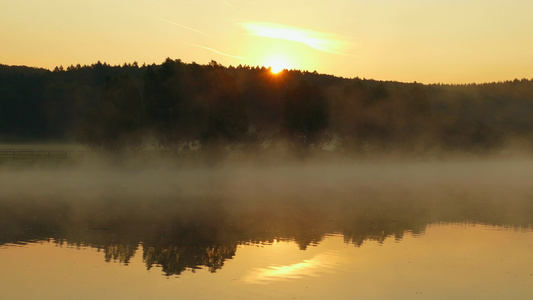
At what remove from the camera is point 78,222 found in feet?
137

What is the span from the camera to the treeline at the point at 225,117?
104750mm

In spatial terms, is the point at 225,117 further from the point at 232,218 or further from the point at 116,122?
the point at 232,218

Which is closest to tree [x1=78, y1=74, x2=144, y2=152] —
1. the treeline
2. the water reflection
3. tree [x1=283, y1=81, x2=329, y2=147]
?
the treeline

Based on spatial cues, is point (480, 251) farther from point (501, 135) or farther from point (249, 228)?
point (501, 135)

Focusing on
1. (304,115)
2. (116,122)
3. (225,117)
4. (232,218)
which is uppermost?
(304,115)

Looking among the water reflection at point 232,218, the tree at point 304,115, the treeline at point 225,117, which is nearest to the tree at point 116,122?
the treeline at point 225,117

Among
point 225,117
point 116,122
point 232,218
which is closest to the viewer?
point 232,218

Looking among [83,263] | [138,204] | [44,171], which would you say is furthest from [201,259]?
[44,171]

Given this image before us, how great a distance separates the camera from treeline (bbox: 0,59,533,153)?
104750 millimetres

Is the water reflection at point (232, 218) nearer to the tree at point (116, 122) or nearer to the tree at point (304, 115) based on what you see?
the tree at point (116, 122)

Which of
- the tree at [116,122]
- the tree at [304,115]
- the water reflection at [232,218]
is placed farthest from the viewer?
the tree at [304,115]

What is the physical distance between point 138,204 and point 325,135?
86.0m

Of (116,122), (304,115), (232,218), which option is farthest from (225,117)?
(232,218)

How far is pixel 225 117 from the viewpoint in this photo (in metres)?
110
